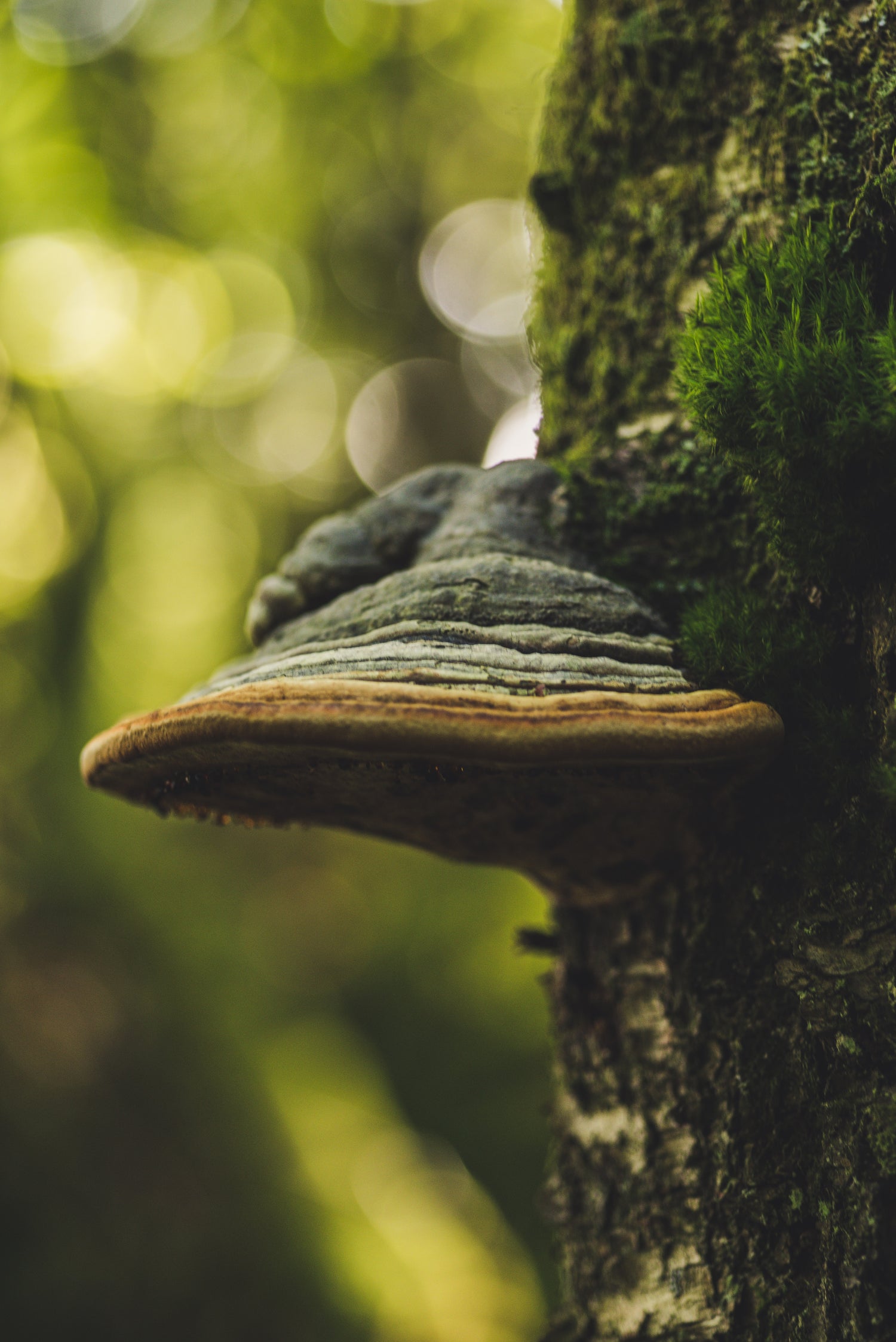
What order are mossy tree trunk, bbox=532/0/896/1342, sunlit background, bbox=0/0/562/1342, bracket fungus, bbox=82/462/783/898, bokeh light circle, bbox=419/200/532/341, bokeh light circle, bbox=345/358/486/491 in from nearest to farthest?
bracket fungus, bbox=82/462/783/898, mossy tree trunk, bbox=532/0/896/1342, sunlit background, bbox=0/0/562/1342, bokeh light circle, bbox=419/200/532/341, bokeh light circle, bbox=345/358/486/491

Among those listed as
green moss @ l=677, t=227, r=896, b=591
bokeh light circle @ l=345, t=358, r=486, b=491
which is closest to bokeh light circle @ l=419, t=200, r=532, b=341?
bokeh light circle @ l=345, t=358, r=486, b=491

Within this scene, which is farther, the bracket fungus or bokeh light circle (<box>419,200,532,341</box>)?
bokeh light circle (<box>419,200,532,341</box>)

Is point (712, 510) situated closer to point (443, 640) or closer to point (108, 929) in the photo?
point (443, 640)

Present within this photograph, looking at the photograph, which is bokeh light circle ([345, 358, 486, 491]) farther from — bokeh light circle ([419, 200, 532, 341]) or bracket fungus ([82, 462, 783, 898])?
bracket fungus ([82, 462, 783, 898])

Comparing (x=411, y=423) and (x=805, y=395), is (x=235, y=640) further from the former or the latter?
(x=805, y=395)

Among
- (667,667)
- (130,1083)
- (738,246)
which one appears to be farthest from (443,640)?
(130,1083)

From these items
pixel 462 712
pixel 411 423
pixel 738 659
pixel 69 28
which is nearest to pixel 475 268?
pixel 411 423
